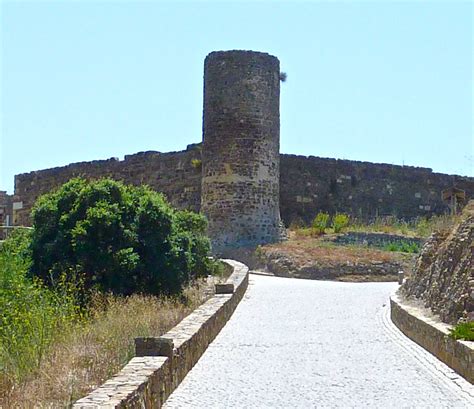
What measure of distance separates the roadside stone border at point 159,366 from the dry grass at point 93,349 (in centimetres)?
→ 32

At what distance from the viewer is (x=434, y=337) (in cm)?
1127

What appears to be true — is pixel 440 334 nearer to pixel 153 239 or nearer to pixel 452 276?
pixel 452 276

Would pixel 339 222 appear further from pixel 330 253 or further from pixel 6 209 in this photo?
pixel 6 209

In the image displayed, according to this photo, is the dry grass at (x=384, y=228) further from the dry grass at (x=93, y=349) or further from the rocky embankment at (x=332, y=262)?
the dry grass at (x=93, y=349)

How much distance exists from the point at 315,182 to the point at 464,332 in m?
21.1

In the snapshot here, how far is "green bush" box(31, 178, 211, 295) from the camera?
15992 mm

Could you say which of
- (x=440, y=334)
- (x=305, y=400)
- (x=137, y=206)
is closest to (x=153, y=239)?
(x=137, y=206)

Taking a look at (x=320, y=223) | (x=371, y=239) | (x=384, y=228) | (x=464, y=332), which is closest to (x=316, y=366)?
(x=464, y=332)

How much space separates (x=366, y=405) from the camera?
848cm

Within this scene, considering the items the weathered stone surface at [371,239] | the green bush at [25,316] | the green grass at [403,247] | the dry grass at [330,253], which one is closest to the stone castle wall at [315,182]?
the weathered stone surface at [371,239]

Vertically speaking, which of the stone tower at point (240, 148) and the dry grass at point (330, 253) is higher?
the stone tower at point (240, 148)

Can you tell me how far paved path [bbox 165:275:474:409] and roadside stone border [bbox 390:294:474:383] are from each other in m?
0.13

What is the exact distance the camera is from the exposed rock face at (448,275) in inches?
458

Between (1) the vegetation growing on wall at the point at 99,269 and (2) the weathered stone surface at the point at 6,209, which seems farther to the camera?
(2) the weathered stone surface at the point at 6,209
